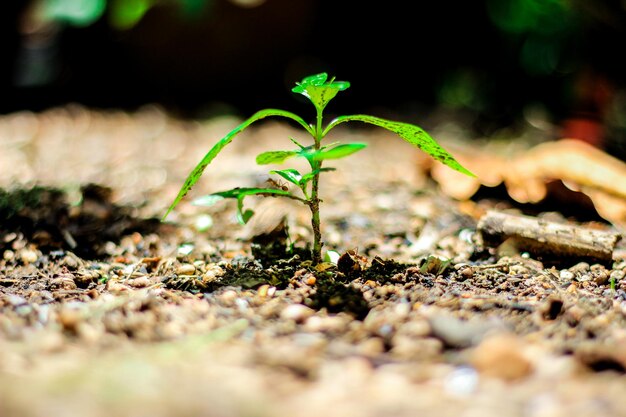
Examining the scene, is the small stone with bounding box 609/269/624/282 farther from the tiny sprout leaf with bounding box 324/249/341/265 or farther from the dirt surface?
the tiny sprout leaf with bounding box 324/249/341/265

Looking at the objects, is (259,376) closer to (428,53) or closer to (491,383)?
(491,383)

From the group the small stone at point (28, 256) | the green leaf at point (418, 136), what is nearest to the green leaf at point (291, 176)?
the green leaf at point (418, 136)

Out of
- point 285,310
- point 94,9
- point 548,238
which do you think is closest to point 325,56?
point 94,9

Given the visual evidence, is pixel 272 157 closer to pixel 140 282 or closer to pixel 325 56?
pixel 140 282

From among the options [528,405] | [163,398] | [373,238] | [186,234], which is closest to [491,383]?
[528,405]

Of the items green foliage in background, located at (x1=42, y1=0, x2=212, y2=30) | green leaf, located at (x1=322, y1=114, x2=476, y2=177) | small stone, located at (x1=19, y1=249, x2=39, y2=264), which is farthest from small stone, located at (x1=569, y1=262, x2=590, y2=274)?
green foliage in background, located at (x1=42, y1=0, x2=212, y2=30)
